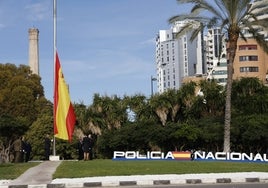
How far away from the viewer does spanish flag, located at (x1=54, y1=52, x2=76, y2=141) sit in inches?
1139

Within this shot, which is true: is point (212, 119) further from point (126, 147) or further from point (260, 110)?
point (126, 147)

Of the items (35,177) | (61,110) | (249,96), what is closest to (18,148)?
(61,110)

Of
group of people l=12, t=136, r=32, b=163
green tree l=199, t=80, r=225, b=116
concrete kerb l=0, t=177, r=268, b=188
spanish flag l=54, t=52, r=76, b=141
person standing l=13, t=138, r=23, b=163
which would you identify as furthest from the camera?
green tree l=199, t=80, r=225, b=116

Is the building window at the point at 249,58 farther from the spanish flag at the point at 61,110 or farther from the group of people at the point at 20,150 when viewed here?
the group of people at the point at 20,150

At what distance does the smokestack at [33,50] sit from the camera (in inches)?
4031

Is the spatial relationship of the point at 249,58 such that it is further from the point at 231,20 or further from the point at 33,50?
the point at 231,20

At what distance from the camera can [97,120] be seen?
157 feet

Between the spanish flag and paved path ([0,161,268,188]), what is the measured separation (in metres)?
10.1

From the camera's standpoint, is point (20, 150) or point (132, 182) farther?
point (20, 150)

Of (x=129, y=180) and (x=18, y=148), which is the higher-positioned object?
(x=18, y=148)

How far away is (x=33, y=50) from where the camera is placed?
103562 millimetres

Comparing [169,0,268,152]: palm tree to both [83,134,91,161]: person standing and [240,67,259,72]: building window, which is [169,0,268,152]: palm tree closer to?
[83,134,91,161]: person standing

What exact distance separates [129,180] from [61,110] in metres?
13.5

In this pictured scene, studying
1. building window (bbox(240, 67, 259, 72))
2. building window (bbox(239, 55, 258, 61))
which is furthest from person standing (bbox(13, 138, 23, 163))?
building window (bbox(239, 55, 258, 61))
